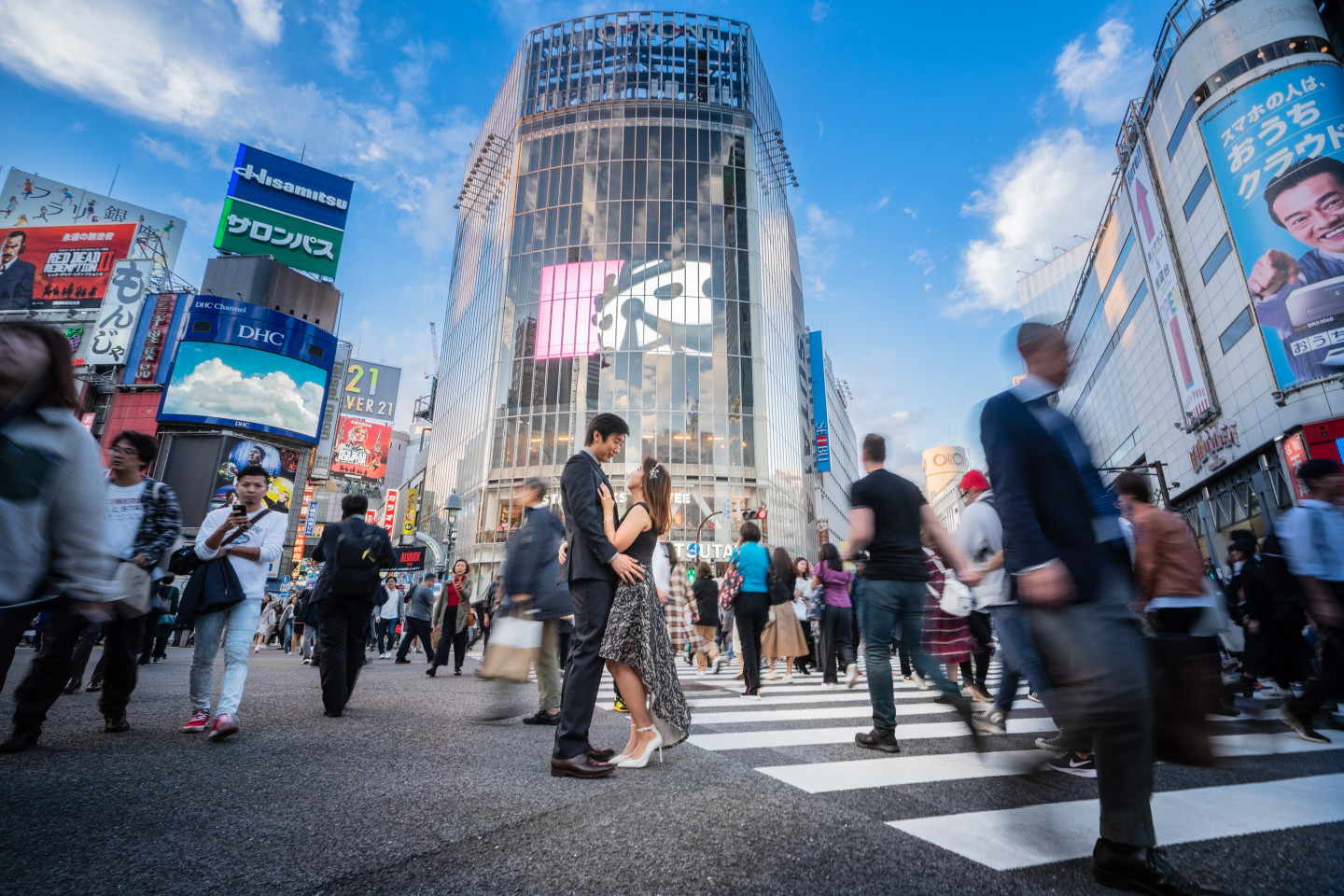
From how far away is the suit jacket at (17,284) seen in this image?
4238 cm

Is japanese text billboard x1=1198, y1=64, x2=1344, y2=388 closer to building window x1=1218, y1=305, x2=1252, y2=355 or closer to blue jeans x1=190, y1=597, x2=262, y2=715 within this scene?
building window x1=1218, y1=305, x2=1252, y2=355

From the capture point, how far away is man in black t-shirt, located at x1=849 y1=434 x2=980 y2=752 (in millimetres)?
3775

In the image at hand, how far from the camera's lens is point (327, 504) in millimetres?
100812

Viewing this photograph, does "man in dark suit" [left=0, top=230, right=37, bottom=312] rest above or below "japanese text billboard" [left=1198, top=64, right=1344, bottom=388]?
above

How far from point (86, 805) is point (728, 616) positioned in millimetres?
12447

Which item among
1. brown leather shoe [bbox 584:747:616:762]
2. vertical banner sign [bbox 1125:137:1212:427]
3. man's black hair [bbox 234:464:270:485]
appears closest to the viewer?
brown leather shoe [bbox 584:747:616:762]

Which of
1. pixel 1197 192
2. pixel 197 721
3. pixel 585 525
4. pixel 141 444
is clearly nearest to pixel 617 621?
pixel 585 525

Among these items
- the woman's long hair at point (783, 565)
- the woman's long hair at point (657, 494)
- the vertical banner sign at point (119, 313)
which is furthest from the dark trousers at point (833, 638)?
the vertical banner sign at point (119, 313)

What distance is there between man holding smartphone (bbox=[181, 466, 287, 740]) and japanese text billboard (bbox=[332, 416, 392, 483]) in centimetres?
6331

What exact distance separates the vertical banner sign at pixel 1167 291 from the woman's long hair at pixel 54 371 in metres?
34.9

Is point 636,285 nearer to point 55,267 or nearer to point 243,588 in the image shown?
point 243,588

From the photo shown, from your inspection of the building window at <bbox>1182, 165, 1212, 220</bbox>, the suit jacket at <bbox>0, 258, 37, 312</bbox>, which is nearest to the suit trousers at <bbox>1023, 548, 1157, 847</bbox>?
the building window at <bbox>1182, 165, 1212, 220</bbox>

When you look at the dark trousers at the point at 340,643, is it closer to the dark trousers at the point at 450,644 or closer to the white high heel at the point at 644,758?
the white high heel at the point at 644,758

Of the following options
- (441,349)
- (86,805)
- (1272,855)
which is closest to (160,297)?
(441,349)
